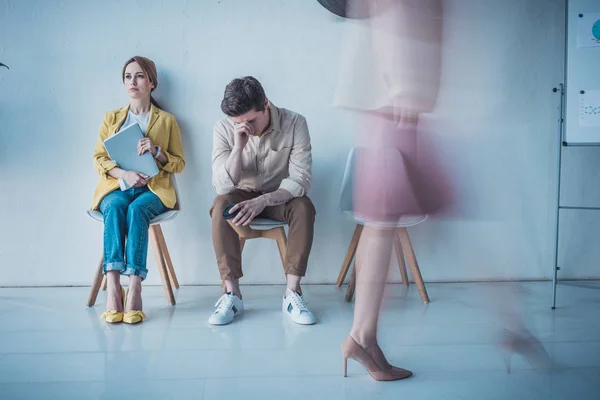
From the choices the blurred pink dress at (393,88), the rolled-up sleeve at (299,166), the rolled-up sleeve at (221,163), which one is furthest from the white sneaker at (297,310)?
the blurred pink dress at (393,88)

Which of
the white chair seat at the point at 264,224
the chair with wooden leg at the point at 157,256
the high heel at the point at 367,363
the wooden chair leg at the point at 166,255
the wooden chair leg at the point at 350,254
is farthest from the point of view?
the wooden chair leg at the point at 350,254

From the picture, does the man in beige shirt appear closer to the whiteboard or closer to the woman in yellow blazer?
→ the woman in yellow blazer

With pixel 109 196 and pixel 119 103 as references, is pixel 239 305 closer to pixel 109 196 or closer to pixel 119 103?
pixel 109 196

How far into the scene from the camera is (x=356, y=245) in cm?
310

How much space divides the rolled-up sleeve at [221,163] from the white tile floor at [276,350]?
0.61 metres

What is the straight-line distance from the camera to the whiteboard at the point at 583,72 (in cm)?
283

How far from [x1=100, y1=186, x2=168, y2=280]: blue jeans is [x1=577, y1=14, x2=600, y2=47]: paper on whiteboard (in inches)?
91.8

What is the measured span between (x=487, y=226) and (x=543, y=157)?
54 cm

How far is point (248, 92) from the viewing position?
2.52 m

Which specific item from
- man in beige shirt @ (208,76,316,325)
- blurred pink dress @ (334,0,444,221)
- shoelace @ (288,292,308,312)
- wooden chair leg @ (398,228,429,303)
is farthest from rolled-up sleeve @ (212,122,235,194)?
blurred pink dress @ (334,0,444,221)

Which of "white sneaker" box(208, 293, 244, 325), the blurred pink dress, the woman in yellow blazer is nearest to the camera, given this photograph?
the blurred pink dress

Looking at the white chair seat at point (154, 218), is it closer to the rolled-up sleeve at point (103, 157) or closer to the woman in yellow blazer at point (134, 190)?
the woman in yellow blazer at point (134, 190)

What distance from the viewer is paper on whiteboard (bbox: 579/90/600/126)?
285cm

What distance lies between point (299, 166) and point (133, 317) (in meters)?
1.05
